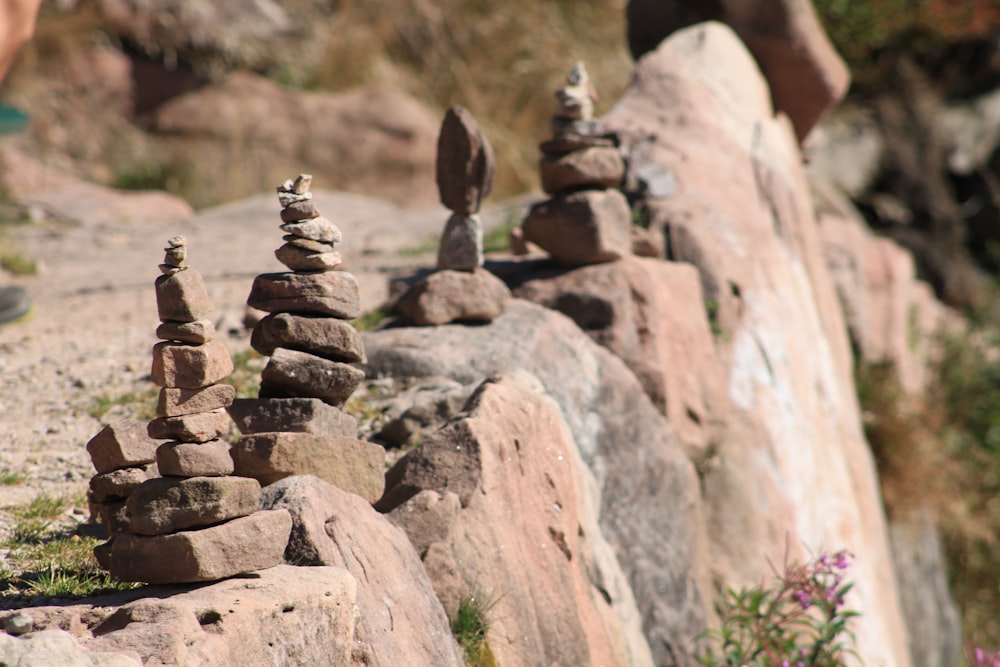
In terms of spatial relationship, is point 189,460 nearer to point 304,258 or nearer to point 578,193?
point 304,258

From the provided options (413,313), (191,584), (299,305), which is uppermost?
(413,313)

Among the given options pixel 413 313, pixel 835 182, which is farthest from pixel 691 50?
pixel 835 182

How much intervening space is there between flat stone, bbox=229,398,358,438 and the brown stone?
145 cm

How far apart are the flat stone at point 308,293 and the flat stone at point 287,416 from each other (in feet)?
0.80

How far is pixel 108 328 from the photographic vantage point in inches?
197

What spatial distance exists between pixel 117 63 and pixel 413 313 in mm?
7820

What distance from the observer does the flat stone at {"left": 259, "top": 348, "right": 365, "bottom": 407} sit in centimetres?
285

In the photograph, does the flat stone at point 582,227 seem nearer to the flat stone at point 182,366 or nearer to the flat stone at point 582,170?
the flat stone at point 582,170

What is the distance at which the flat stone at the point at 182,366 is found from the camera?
2.24 meters

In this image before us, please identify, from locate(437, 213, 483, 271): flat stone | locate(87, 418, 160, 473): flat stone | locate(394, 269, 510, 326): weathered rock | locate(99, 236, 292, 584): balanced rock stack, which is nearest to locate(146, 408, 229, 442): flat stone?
locate(99, 236, 292, 584): balanced rock stack

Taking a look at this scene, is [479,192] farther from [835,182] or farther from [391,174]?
[835,182]

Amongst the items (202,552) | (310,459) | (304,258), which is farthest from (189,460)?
(304,258)

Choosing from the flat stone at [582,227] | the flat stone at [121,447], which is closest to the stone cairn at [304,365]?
the flat stone at [121,447]

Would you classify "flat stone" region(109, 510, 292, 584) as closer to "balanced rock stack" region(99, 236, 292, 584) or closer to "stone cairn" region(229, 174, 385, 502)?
"balanced rock stack" region(99, 236, 292, 584)
